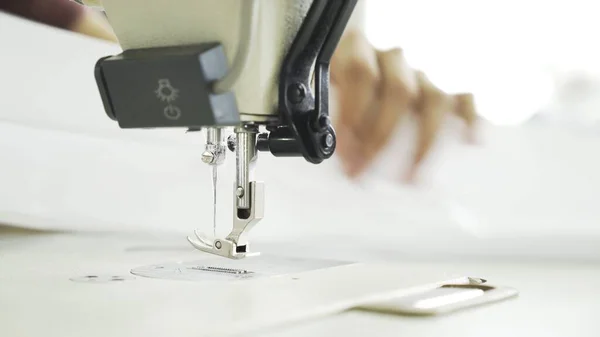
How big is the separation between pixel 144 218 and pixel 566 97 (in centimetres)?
99

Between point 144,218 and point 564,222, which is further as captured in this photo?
point 144,218

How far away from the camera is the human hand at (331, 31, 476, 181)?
5.91ft

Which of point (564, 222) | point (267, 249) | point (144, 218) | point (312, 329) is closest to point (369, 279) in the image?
point (312, 329)

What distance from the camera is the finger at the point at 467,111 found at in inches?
68.2

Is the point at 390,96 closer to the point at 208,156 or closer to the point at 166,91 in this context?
the point at 208,156

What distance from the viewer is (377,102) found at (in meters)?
1.86

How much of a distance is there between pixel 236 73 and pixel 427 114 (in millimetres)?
987

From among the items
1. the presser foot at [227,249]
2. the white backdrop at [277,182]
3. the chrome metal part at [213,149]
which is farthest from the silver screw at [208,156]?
the white backdrop at [277,182]

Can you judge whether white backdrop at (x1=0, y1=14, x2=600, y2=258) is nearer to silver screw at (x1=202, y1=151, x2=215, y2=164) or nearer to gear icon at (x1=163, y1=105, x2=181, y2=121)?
silver screw at (x1=202, y1=151, x2=215, y2=164)

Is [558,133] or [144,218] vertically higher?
[558,133]

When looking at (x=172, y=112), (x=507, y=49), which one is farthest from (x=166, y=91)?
(x=507, y=49)

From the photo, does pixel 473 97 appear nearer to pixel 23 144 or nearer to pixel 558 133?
pixel 558 133

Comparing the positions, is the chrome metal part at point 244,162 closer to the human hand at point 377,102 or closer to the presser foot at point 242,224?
the presser foot at point 242,224

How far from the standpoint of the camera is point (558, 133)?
162 centimetres
